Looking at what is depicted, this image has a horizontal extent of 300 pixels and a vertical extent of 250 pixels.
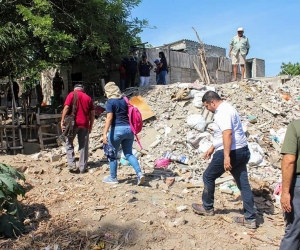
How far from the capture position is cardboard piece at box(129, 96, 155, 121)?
364 inches

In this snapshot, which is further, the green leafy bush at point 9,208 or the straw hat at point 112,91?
the straw hat at point 112,91

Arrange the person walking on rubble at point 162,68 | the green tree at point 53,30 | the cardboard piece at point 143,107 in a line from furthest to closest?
the person walking on rubble at point 162,68
the cardboard piece at point 143,107
the green tree at point 53,30

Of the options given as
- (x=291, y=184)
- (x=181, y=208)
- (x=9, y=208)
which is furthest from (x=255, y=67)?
(x=9, y=208)

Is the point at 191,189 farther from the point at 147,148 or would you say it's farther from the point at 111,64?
the point at 111,64

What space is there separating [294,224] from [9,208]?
3.20 meters

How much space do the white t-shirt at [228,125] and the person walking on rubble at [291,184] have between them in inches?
42.6

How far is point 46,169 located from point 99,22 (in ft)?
17.5

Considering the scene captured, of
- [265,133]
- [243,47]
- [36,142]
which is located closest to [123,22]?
[243,47]

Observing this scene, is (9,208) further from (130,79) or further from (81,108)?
(130,79)

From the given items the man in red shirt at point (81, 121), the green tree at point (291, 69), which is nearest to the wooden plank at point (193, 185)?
the man in red shirt at point (81, 121)

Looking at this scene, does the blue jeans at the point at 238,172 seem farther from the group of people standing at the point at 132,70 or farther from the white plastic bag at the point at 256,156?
the group of people standing at the point at 132,70

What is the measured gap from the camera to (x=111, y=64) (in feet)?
45.2

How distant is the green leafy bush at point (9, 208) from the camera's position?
149 inches

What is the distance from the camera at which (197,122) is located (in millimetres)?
8617
